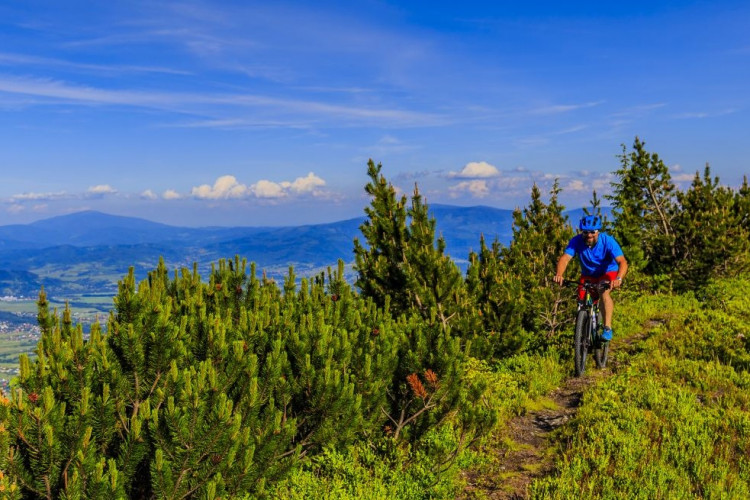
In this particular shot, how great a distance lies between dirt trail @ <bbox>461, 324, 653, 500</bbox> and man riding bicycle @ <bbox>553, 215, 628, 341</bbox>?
136 centimetres

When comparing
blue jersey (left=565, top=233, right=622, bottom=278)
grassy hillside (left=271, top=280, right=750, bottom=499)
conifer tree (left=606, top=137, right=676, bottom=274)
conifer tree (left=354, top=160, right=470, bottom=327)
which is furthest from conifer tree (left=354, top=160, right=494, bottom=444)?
conifer tree (left=606, top=137, right=676, bottom=274)

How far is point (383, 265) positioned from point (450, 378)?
482 cm

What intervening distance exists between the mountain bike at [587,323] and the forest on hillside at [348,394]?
0.58 m

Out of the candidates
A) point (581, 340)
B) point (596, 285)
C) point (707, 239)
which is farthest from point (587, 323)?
point (707, 239)

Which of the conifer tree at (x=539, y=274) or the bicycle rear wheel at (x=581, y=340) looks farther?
the conifer tree at (x=539, y=274)

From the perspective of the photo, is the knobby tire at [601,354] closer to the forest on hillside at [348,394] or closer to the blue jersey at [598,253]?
→ the forest on hillside at [348,394]

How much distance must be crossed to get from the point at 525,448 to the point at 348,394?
118 inches

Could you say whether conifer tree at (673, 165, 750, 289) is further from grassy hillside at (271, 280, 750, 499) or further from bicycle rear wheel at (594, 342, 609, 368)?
bicycle rear wheel at (594, 342, 609, 368)

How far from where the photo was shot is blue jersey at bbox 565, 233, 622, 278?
8.58 meters

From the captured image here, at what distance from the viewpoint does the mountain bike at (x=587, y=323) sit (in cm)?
886

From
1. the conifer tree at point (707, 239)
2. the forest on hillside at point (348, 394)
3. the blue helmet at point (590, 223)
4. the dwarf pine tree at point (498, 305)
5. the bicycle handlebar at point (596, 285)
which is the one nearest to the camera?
the forest on hillside at point (348, 394)

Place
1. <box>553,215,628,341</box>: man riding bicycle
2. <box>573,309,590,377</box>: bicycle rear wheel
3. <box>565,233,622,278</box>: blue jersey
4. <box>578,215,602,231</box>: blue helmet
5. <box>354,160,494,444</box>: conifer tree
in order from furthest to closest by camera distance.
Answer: <box>573,309,590,377</box>: bicycle rear wheel < <box>565,233,622,278</box>: blue jersey < <box>553,215,628,341</box>: man riding bicycle < <box>578,215,602,231</box>: blue helmet < <box>354,160,494,444</box>: conifer tree

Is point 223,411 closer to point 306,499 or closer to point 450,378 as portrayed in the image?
point 306,499

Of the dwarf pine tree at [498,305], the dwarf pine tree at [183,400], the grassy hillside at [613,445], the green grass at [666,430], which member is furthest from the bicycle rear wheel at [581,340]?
the dwarf pine tree at [183,400]
